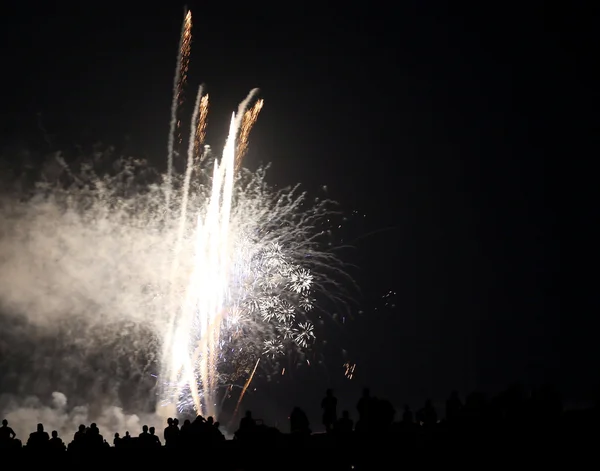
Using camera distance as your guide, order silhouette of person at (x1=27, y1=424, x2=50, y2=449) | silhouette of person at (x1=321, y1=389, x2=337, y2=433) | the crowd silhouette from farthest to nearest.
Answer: silhouette of person at (x1=321, y1=389, x2=337, y2=433)
silhouette of person at (x1=27, y1=424, x2=50, y2=449)
the crowd silhouette

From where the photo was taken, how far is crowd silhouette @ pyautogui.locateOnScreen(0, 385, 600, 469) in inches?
532

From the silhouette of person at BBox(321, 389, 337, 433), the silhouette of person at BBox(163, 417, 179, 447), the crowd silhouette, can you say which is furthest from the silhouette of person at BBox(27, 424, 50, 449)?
the silhouette of person at BBox(321, 389, 337, 433)

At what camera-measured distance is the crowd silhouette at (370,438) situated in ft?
44.3

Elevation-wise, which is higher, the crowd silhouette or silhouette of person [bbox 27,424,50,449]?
silhouette of person [bbox 27,424,50,449]

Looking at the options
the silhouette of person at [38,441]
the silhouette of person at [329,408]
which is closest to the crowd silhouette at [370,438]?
the silhouette of person at [38,441]

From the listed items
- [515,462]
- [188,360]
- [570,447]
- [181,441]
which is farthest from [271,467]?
[188,360]

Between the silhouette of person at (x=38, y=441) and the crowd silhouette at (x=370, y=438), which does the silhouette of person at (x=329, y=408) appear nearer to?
the crowd silhouette at (x=370, y=438)

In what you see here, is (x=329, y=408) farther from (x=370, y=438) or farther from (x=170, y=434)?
(x=170, y=434)

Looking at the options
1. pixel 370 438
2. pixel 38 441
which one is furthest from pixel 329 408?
pixel 38 441

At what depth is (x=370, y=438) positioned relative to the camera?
545 inches

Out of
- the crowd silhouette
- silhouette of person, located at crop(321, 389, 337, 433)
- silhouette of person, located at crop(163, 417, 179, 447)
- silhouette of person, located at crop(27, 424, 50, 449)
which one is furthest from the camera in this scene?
silhouette of person, located at crop(321, 389, 337, 433)

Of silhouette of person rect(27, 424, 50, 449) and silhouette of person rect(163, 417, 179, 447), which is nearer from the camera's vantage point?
silhouette of person rect(27, 424, 50, 449)

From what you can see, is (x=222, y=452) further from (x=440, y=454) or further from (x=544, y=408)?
(x=544, y=408)

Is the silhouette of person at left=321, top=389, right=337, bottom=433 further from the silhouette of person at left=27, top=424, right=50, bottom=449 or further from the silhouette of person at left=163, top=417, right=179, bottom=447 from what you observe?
the silhouette of person at left=27, top=424, right=50, bottom=449
